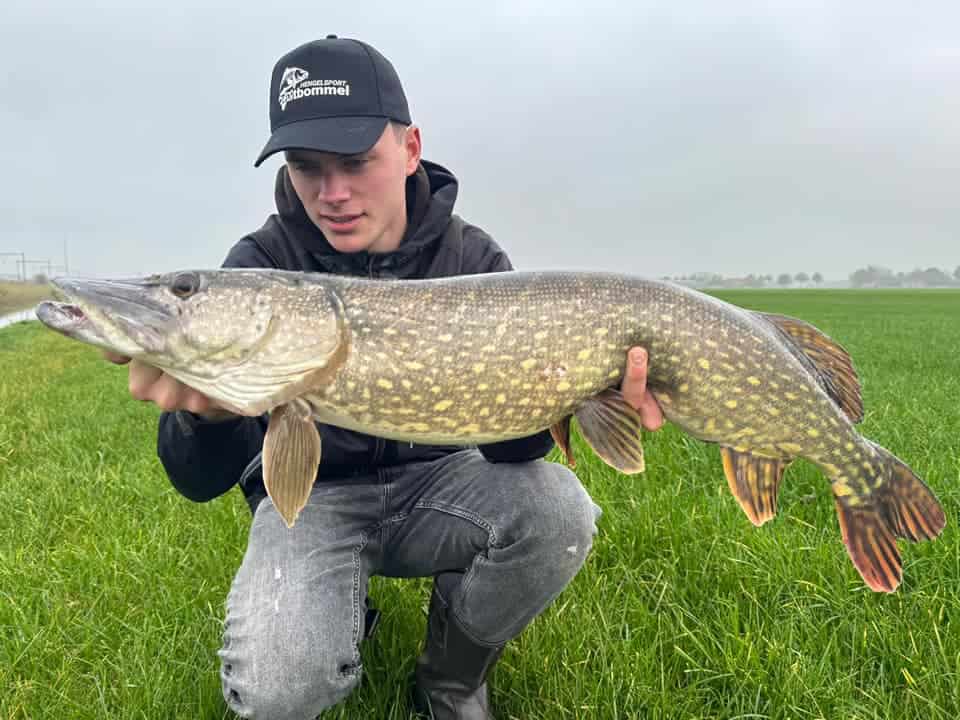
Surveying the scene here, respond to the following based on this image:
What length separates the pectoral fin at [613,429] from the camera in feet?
7.77

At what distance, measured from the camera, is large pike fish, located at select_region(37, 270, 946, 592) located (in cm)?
216

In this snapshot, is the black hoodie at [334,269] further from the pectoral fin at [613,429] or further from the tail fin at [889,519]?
the tail fin at [889,519]

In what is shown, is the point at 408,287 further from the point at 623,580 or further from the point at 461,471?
the point at 623,580

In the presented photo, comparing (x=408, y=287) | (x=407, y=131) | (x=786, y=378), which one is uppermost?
(x=407, y=131)

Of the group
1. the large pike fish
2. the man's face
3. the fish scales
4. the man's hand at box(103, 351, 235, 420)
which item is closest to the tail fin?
the large pike fish

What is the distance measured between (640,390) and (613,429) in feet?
0.53

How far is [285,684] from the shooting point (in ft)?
6.81

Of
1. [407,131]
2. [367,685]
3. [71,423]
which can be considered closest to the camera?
[367,685]

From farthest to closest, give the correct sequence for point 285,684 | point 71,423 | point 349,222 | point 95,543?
point 71,423, point 95,543, point 349,222, point 285,684

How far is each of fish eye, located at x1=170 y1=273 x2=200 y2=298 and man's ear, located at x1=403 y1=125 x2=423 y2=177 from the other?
1.07m

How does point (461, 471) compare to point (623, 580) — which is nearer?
point (461, 471)

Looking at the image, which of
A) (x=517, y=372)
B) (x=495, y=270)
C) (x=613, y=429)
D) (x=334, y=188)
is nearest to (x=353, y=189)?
(x=334, y=188)

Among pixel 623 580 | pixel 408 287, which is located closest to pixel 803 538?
pixel 623 580

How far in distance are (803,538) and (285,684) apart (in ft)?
7.02
